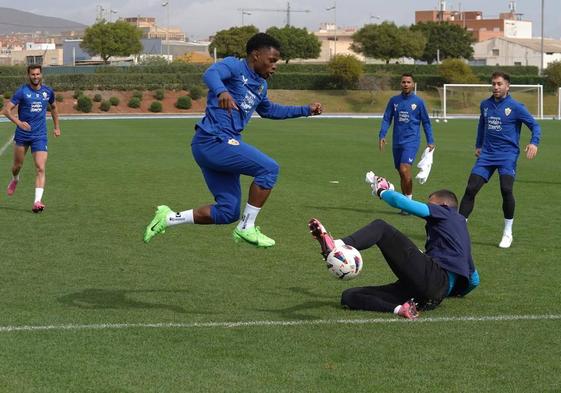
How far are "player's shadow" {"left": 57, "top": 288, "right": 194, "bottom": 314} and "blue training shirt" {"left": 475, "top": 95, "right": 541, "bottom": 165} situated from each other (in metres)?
5.07

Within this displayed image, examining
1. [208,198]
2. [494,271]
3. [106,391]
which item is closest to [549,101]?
[208,198]

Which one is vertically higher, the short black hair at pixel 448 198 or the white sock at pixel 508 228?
the short black hair at pixel 448 198

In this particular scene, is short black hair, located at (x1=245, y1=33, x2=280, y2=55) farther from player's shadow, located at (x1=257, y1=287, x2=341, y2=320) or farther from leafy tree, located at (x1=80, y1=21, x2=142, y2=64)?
leafy tree, located at (x1=80, y1=21, x2=142, y2=64)

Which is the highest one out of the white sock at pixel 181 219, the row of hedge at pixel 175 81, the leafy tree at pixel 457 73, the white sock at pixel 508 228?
the leafy tree at pixel 457 73

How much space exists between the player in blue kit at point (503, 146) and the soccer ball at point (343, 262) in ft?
17.1

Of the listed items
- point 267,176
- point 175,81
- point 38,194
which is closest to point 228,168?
point 267,176

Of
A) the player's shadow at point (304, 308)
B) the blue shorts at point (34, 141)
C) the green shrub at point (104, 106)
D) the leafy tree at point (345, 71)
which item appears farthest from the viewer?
the leafy tree at point (345, 71)

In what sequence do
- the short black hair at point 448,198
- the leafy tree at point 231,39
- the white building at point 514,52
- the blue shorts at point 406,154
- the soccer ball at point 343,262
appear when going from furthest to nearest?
the white building at point 514,52
the leafy tree at point 231,39
the blue shorts at point 406,154
the short black hair at point 448,198
the soccer ball at point 343,262

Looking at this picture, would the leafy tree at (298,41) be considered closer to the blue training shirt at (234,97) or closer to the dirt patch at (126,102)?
the dirt patch at (126,102)

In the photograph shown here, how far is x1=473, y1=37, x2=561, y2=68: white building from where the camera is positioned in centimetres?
13362

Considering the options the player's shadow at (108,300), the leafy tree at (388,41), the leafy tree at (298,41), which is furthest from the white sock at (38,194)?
the leafy tree at (298,41)

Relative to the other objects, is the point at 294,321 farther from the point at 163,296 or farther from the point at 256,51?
the point at 256,51

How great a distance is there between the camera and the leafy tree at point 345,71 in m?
83.8

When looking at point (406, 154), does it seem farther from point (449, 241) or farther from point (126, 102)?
point (126, 102)
